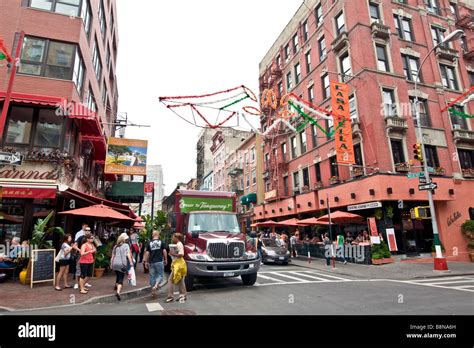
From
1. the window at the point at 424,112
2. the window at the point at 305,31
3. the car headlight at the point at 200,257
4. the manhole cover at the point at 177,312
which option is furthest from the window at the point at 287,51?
the manhole cover at the point at 177,312

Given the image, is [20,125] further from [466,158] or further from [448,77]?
[448,77]

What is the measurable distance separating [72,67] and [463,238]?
27077 mm

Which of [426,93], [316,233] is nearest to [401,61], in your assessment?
[426,93]

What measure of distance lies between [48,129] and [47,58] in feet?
12.2

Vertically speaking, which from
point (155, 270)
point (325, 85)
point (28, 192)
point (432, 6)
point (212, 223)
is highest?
point (432, 6)

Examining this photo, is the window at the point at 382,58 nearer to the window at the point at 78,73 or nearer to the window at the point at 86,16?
the window at the point at 86,16

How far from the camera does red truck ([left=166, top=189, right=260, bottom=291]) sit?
9930mm

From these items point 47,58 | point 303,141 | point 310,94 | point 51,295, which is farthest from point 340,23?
point 51,295

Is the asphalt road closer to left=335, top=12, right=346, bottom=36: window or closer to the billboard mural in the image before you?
the billboard mural

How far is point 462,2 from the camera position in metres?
28.4

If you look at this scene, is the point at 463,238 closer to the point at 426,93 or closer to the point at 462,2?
the point at 426,93

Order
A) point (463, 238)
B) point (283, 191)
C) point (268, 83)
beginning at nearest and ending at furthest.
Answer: point (463, 238) → point (283, 191) → point (268, 83)

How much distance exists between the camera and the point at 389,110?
21297 mm

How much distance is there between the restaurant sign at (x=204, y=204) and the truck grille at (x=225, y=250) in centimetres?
291
